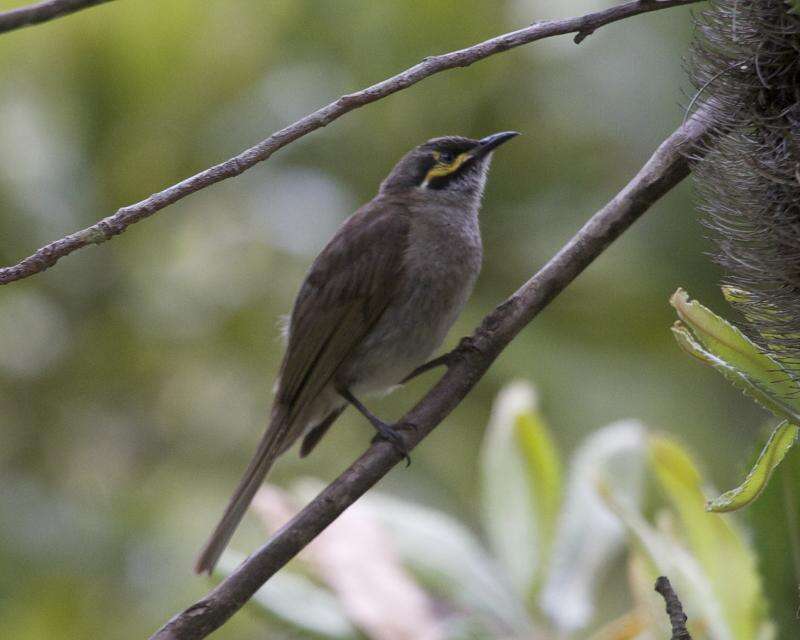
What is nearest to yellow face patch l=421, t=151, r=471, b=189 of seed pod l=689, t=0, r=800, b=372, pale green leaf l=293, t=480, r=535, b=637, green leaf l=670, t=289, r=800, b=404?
pale green leaf l=293, t=480, r=535, b=637

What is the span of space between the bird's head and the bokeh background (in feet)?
2.50

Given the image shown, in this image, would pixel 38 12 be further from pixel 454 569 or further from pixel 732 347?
pixel 454 569

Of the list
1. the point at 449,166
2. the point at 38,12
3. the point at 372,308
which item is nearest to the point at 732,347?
the point at 38,12

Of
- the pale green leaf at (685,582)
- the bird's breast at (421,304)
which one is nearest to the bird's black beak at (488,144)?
the bird's breast at (421,304)

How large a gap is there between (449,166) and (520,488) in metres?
1.36

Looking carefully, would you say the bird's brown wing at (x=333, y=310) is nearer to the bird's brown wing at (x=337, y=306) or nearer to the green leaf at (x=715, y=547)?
the bird's brown wing at (x=337, y=306)

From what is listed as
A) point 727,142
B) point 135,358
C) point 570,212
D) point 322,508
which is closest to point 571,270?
point 727,142

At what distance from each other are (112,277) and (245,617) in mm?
1639

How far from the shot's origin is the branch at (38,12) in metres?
1.56

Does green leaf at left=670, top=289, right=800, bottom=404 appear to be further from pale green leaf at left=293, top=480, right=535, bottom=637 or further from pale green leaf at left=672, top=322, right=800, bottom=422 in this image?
pale green leaf at left=293, top=480, right=535, bottom=637

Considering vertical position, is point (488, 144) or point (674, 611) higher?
point (674, 611)

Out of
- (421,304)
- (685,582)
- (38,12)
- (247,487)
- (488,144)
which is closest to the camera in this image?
(38,12)

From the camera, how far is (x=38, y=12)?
158cm

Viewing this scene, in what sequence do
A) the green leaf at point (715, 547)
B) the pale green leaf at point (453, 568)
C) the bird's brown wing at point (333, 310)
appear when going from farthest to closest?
the bird's brown wing at point (333, 310) < the pale green leaf at point (453, 568) < the green leaf at point (715, 547)
